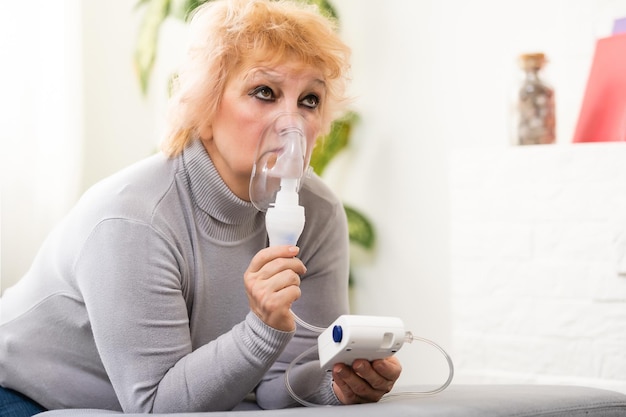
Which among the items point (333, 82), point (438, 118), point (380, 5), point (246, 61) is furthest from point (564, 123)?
point (246, 61)

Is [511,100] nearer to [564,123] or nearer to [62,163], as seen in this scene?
[564,123]

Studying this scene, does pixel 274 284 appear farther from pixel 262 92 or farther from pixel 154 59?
pixel 154 59

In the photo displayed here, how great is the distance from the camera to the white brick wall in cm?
220

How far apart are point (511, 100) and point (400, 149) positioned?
644 mm

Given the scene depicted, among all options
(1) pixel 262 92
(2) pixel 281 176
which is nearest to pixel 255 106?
(1) pixel 262 92

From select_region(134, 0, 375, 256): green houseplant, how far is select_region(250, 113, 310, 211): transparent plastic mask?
131cm

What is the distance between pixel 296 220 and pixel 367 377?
9.6 inches

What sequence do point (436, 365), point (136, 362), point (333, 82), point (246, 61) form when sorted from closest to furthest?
point (136, 362) → point (246, 61) → point (333, 82) → point (436, 365)

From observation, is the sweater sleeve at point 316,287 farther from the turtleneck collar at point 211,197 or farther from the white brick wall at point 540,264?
the white brick wall at point 540,264

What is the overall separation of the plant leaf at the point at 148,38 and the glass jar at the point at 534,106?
1143mm

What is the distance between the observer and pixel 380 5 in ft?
9.89

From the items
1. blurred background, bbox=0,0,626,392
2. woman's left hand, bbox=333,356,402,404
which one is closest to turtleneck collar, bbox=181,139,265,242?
woman's left hand, bbox=333,356,402,404

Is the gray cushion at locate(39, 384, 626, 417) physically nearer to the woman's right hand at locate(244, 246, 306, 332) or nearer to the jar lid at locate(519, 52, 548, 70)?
the woman's right hand at locate(244, 246, 306, 332)

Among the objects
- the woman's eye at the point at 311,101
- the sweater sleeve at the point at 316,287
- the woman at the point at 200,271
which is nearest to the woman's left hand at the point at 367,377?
the woman at the point at 200,271
